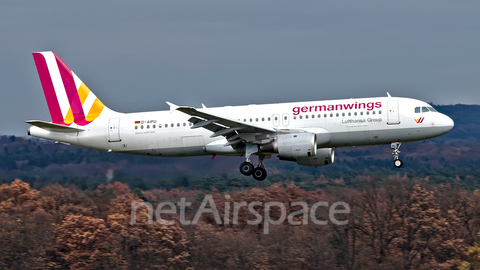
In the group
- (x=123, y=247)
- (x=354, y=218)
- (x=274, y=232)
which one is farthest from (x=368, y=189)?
(x=123, y=247)

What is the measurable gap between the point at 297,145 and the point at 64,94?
51.9 feet

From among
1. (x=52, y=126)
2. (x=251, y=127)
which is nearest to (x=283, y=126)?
(x=251, y=127)

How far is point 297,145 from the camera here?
35219 mm

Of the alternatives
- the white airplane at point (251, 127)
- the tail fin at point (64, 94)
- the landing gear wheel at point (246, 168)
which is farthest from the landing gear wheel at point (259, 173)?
the tail fin at point (64, 94)

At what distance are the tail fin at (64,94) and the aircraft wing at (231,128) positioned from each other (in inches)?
335

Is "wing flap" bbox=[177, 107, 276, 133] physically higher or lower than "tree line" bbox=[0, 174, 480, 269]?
higher

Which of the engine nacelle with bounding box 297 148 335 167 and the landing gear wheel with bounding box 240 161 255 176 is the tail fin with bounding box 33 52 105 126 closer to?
the landing gear wheel with bounding box 240 161 255 176

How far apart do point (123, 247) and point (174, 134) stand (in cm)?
2464

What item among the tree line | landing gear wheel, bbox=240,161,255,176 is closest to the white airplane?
landing gear wheel, bbox=240,161,255,176

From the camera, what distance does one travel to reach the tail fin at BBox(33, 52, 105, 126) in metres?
40.5

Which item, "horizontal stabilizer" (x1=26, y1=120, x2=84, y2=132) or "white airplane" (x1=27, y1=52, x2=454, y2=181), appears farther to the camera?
"horizontal stabilizer" (x1=26, y1=120, x2=84, y2=132)

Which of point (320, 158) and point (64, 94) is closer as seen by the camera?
point (320, 158)

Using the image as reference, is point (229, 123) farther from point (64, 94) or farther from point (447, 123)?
point (64, 94)

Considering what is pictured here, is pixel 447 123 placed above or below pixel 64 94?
below
